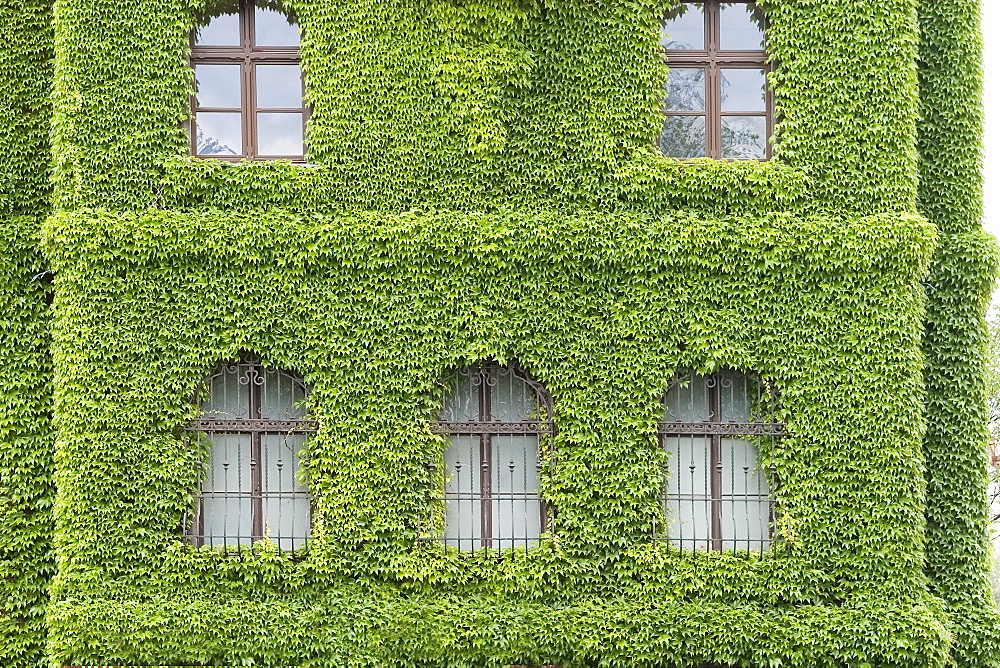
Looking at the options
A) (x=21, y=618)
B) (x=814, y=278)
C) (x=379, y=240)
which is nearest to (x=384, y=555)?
Answer: (x=379, y=240)

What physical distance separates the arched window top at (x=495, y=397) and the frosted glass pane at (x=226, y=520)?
A: 255cm

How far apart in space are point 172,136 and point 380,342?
11.0 feet

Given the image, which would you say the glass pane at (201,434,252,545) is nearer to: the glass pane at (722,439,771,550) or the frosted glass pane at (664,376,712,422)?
the frosted glass pane at (664,376,712,422)

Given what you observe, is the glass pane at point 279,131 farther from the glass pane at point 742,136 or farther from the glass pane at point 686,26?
the glass pane at point 742,136

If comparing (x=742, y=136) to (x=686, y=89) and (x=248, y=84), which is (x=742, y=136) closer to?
(x=686, y=89)

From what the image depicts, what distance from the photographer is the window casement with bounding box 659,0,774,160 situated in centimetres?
1098

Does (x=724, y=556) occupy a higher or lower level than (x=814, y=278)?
lower

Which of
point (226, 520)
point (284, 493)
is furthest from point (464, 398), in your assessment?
point (226, 520)

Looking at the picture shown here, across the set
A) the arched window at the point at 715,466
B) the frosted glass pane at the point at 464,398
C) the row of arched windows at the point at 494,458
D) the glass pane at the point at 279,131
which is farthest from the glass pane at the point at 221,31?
the arched window at the point at 715,466

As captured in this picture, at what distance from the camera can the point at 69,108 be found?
1030cm

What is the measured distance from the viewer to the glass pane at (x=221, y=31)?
431 inches

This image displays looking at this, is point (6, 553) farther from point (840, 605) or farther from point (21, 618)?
point (840, 605)

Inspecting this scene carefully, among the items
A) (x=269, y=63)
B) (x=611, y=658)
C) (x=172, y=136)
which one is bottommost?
(x=611, y=658)

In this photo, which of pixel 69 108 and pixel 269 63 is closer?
pixel 69 108
